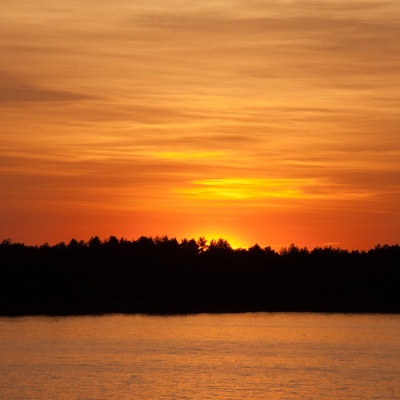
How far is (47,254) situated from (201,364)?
95.9 meters

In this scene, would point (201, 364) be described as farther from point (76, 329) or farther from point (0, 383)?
point (76, 329)

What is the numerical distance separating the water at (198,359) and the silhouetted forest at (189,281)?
26426 millimetres

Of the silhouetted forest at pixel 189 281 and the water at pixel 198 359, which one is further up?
the silhouetted forest at pixel 189 281

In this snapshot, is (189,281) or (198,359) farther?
(189,281)

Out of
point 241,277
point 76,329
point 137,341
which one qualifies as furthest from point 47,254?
point 137,341

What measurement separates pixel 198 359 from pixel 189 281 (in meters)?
86.8

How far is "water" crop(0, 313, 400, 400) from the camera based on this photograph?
6269cm

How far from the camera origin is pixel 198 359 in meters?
82.1

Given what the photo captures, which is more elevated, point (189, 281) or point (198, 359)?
point (189, 281)

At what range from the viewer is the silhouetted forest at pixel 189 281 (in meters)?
158

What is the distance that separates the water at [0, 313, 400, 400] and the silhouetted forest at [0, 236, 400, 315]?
26.4 metres

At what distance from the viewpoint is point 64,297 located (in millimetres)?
160000

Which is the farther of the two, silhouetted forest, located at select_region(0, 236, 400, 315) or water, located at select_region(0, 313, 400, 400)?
silhouetted forest, located at select_region(0, 236, 400, 315)

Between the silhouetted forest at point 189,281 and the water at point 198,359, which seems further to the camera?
the silhouetted forest at point 189,281
